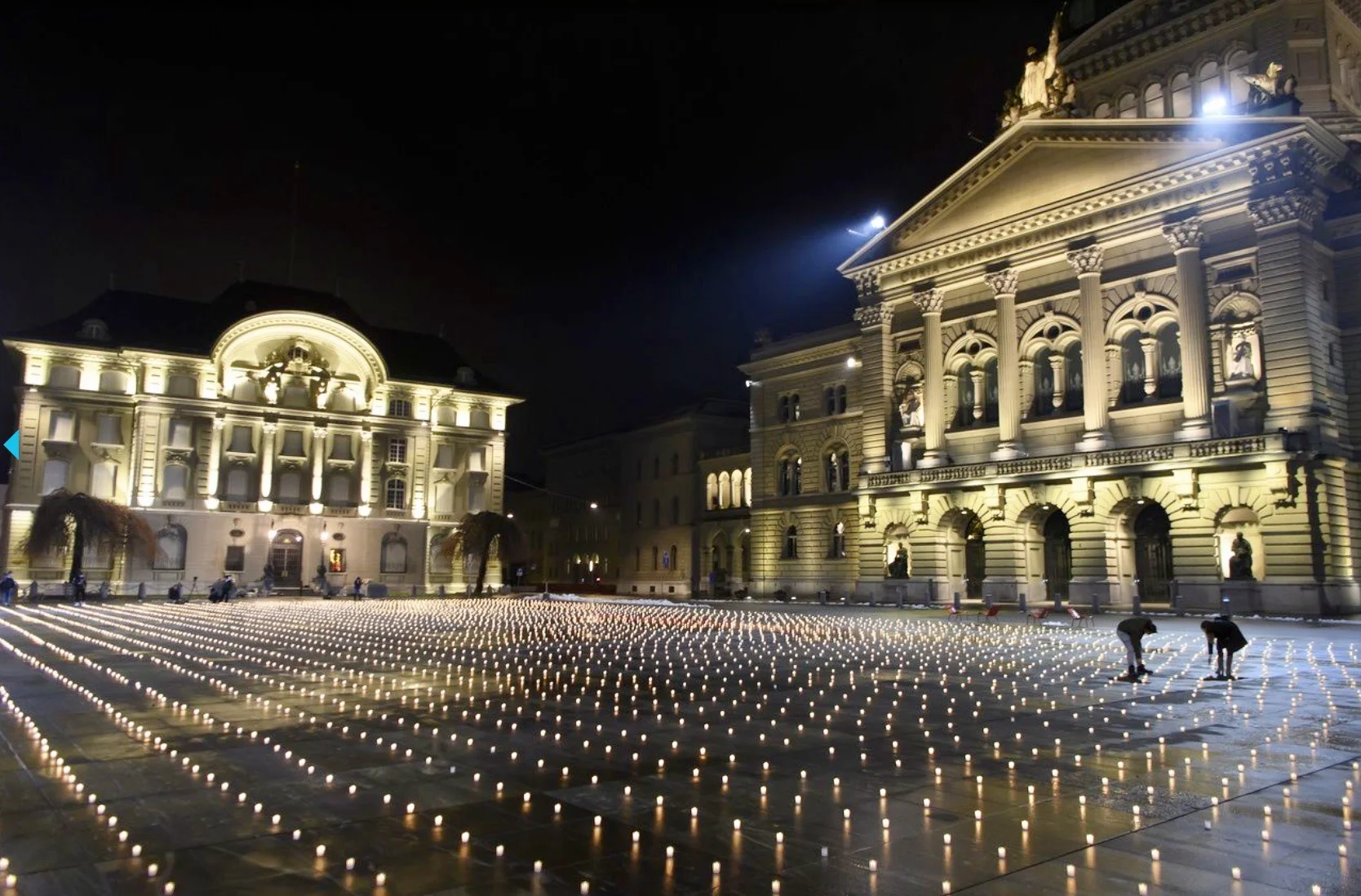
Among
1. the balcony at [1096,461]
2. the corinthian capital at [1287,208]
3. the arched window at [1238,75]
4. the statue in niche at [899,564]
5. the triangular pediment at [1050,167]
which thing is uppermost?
the arched window at [1238,75]

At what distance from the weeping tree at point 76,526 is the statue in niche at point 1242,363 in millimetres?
57492

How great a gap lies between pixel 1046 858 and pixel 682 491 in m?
70.1

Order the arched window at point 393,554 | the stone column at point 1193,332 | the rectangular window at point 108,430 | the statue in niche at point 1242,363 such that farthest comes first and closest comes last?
the arched window at point 393,554, the rectangular window at point 108,430, the stone column at point 1193,332, the statue in niche at point 1242,363

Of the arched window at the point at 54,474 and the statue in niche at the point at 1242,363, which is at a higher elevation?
the statue in niche at the point at 1242,363

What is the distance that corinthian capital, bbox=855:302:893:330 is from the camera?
54.1 metres

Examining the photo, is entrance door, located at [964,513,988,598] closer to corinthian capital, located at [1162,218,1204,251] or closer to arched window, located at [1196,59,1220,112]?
corinthian capital, located at [1162,218,1204,251]

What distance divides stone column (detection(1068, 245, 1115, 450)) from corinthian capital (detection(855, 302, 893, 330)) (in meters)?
11.3

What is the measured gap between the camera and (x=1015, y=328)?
4800cm

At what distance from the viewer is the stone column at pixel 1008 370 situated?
46.9 m

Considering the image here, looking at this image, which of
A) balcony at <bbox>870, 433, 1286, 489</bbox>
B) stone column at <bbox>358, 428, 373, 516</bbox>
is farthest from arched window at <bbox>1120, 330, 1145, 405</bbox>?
stone column at <bbox>358, 428, 373, 516</bbox>

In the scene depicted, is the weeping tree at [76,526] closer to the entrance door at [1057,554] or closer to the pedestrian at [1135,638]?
the entrance door at [1057,554]

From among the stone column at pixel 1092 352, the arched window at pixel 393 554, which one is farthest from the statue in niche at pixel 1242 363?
the arched window at pixel 393 554

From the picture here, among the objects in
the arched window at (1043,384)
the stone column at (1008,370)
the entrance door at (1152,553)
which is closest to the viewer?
the entrance door at (1152,553)

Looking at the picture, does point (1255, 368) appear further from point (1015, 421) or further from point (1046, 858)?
point (1046, 858)
